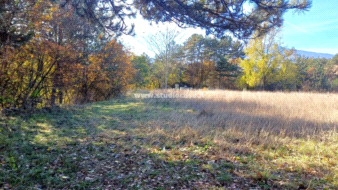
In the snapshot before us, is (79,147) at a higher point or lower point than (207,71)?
lower

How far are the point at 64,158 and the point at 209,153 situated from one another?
9.40 feet

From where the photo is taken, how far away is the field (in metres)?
2.93

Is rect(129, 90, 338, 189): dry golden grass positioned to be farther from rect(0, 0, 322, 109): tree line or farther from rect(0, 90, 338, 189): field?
rect(0, 0, 322, 109): tree line

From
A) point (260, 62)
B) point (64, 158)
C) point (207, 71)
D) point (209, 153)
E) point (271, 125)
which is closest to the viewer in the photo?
point (64, 158)

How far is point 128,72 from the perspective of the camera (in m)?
17.8

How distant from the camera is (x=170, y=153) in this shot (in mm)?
4082

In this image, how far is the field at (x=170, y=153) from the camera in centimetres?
293

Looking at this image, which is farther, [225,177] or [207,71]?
[207,71]

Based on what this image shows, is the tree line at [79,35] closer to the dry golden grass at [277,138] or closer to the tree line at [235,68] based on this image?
the dry golden grass at [277,138]

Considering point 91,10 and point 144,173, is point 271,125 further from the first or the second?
point 91,10

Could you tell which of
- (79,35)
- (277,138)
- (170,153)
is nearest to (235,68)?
(79,35)

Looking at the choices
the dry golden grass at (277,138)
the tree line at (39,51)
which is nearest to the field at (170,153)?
the dry golden grass at (277,138)

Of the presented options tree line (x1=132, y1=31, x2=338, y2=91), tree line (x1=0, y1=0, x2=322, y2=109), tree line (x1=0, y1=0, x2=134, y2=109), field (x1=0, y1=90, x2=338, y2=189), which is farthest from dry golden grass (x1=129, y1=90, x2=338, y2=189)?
tree line (x1=132, y1=31, x2=338, y2=91)

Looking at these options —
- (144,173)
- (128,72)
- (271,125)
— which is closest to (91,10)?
(144,173)
